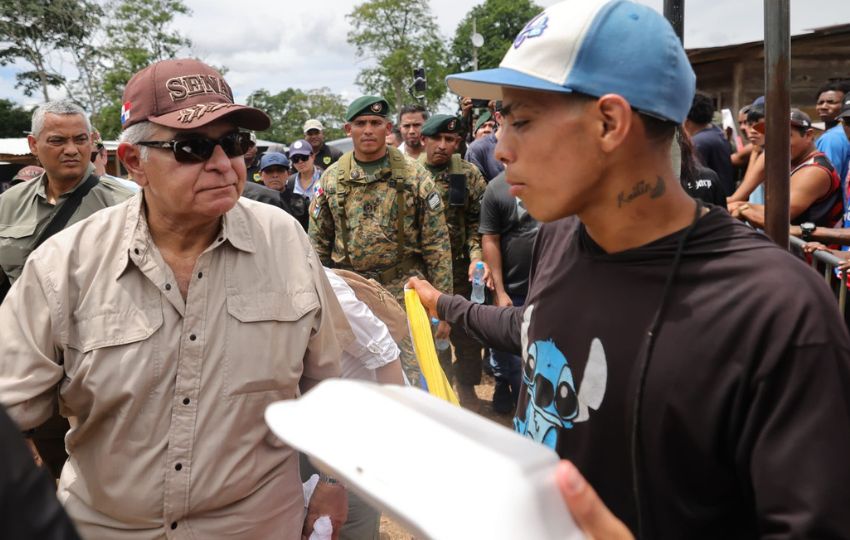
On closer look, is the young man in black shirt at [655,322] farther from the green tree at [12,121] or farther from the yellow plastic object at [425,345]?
the green tree at [12,121]

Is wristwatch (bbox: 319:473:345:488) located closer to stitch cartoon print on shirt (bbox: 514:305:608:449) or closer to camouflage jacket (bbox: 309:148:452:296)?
stitch cartoon print on shirt (bbox: 514:305:608:449)

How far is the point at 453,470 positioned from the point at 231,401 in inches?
51.4

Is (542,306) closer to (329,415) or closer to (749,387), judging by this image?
(749,387)

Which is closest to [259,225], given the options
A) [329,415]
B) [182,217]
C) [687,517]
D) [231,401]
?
[182,217]

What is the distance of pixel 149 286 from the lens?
2014 millimetres

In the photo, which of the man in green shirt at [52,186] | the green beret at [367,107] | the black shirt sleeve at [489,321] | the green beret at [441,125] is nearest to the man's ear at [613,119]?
the black shirt sleeve at [489,321]

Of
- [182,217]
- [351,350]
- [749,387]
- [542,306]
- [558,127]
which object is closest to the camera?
[749,387]

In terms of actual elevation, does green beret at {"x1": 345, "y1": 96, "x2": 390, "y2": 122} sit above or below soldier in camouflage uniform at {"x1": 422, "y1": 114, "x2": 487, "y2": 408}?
above

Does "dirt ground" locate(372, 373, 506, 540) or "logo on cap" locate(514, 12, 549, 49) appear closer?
"logo on cap" locate(514, 12, 549, 49)

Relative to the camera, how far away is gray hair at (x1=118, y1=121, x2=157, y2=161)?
210cm

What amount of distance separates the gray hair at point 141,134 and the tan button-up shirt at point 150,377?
23 centimetres

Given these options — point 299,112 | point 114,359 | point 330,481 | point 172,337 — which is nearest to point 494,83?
point 172,337

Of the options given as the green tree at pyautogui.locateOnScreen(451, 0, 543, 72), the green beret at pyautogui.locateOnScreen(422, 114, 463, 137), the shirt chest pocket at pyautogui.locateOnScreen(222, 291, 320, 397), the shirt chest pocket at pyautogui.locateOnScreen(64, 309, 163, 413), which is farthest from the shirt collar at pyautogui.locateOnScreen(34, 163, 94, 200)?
the green tree at pyautogui.locateOnScreen(451, 0, 543, 72)

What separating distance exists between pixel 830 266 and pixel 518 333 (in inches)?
114
